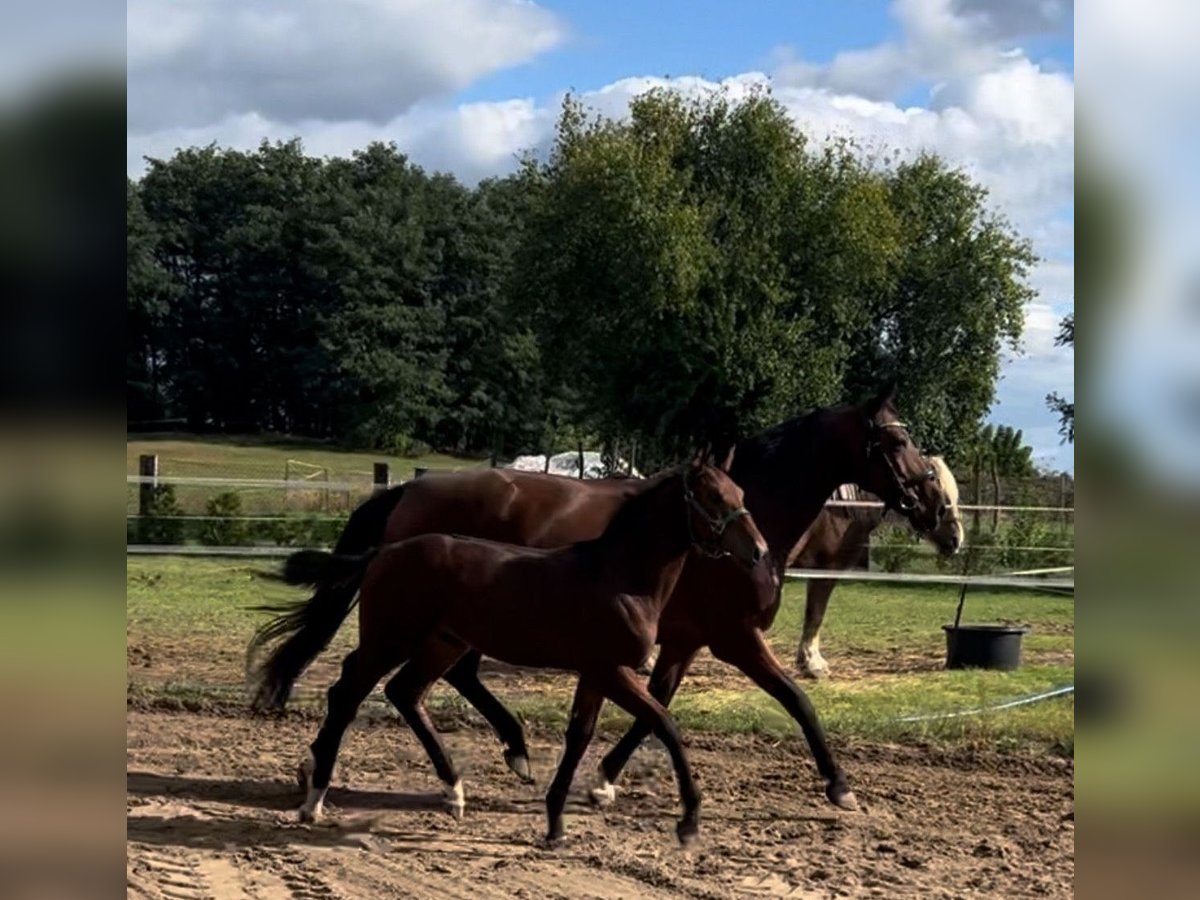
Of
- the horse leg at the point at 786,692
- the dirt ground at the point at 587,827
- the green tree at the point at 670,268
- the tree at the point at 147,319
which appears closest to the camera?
the dirt ground at the point at 587,827

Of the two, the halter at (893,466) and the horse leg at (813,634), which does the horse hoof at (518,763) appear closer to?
the halter at (893,466)

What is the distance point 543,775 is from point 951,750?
7.13 feet

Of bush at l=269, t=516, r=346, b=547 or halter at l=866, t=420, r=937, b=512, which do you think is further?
bush at l=269, t=516, r=346, b=547

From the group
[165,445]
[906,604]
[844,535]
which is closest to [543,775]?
[844,535]

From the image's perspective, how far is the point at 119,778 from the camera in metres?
1.13

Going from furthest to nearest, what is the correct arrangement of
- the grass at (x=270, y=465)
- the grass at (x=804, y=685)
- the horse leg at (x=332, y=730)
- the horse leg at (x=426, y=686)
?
the grass at (x=270, y=465) < the grass at (x=804, y=685) < the horse leg at (x=426, y=686) < the horse leg at (x=332, y=730)

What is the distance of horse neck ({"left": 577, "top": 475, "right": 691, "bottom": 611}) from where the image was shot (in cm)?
498

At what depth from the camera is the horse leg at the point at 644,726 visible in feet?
19.1

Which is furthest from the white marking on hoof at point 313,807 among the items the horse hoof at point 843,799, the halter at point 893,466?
the halter at point 893,466

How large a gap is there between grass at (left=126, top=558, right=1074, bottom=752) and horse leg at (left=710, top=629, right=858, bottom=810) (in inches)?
41.2

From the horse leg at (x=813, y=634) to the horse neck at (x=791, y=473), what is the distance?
10.7ft

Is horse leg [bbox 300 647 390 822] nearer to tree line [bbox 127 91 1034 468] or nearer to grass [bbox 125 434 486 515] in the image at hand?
grass [bbox 125 434 486 515]

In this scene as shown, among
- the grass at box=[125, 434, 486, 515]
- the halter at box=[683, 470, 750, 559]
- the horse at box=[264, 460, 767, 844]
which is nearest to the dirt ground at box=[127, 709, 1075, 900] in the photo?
the horse at box=[264, 460, 767, 844]

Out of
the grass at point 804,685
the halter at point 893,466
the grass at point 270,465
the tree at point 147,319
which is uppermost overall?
the tree at point 147,319
